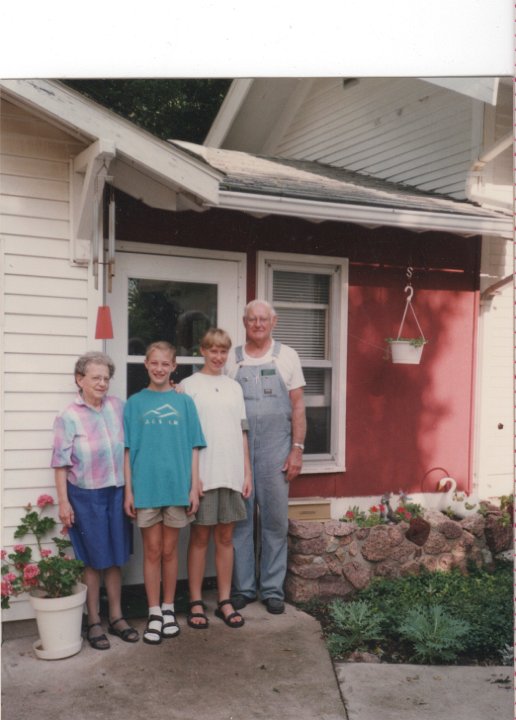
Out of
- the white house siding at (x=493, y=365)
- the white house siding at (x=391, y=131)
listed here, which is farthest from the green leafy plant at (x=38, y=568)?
the white house siding at (x=391, y=131)

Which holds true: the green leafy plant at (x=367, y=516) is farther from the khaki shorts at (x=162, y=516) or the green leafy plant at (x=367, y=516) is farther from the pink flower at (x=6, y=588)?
the pink flower at (x=6, y=588)

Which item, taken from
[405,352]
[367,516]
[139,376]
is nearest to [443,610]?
[367,516]

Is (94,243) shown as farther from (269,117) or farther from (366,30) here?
(269,117)

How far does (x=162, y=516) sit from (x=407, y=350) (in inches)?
77.7

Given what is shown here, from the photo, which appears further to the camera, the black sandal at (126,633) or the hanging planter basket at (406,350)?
the hanging planter basket at (406,350)

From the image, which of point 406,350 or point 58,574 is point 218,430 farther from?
point 406,350

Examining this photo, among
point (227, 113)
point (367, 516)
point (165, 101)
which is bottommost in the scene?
point (367, 516)

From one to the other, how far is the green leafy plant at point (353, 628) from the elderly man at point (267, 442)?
39 cm

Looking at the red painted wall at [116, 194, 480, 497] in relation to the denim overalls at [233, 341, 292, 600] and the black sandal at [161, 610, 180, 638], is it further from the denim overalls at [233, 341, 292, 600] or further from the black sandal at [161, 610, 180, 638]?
the black sandal at [161, 610, 180, 638]

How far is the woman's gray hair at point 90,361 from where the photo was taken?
137 inches

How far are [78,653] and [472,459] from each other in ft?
9.22

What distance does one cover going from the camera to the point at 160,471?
3473 mm

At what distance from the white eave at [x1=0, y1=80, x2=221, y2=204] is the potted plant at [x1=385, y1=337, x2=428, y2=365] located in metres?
1.69

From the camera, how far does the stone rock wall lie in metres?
4.07
